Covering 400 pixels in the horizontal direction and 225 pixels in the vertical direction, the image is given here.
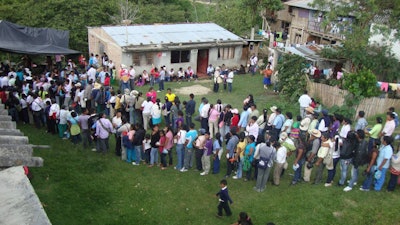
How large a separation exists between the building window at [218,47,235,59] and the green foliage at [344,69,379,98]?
35.3 feet

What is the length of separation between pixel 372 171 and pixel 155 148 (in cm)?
616

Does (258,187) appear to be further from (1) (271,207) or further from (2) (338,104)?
(2) (338,104)

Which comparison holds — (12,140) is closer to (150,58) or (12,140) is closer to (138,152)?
(138,152)

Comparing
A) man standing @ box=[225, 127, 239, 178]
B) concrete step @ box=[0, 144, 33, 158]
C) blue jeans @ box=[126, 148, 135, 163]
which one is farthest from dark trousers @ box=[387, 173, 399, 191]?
concrete step @ box=[0, 144, 33, 158]

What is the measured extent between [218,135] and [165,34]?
1545 centimetres

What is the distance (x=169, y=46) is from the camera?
23.7m

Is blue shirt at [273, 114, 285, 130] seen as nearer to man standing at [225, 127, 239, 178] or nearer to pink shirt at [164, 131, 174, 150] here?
man standing at [225, 127, 239, 178]

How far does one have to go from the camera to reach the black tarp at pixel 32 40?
18.5 metres

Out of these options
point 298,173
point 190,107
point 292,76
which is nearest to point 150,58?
point 292,76

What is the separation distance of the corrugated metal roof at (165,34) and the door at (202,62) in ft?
2.88

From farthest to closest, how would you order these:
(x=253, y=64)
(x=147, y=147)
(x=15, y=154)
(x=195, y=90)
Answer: (x=253, y=64) < (x=195, y=90) < (x=147, y=147) < (x=15, y=154)

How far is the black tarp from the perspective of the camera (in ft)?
60.6

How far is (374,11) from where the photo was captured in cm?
1920

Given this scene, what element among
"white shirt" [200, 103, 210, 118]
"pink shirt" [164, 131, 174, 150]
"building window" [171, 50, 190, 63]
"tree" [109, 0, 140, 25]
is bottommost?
"pink shirt" [164, 131, 174, 150]
